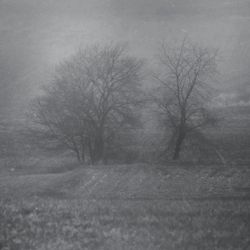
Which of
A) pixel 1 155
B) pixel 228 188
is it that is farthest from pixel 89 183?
pixel 1 155

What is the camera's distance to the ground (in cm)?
1076

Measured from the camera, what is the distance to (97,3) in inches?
4385

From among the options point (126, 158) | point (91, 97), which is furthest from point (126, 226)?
point (126, 158)

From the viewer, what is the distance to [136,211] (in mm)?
14289

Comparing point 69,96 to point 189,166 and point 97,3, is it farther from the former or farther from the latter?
point 97,3

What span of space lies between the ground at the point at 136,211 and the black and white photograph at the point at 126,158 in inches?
2.0

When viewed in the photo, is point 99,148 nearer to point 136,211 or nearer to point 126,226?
point 136,211

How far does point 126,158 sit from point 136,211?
664 inches

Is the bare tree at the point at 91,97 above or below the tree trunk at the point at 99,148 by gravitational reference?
above

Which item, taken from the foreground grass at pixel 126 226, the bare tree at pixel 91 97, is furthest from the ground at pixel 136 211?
the bare tree at pixel 91 97

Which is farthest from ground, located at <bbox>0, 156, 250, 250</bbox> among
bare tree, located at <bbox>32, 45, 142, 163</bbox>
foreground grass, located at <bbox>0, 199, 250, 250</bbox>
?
bare tree, located at <bbox>32, 45, 142, 163</bbox>

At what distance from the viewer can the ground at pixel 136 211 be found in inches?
424

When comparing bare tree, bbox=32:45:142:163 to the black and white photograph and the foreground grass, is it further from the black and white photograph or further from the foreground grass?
the foreground grass

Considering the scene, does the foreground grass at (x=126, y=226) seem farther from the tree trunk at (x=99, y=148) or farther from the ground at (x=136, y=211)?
the tree trunk at (x=99, y=148)
